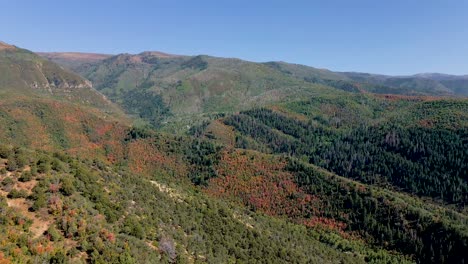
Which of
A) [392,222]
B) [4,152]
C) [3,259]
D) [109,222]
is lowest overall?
[392,222]

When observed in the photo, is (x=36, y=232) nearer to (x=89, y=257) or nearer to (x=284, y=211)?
(x=89, y=257)

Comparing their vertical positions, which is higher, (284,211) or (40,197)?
(40,197)

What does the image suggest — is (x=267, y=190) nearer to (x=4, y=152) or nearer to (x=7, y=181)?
(x=4, y=152)

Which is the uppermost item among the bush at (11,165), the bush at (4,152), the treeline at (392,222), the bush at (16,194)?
the bush at (4,152)

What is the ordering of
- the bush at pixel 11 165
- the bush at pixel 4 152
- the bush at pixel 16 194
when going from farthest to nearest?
the bush at pixel 4 152 → the bush at pixel 11 165 → the bush at pixel 16 194

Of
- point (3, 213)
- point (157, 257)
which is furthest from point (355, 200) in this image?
point (3, 213)

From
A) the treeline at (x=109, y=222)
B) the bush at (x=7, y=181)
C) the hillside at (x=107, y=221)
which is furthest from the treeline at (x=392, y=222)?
the bush at (x=7, y=181)

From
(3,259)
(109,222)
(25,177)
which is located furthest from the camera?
(109,222)

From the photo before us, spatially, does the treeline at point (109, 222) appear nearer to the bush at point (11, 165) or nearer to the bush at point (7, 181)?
the bush at point (7, 181)

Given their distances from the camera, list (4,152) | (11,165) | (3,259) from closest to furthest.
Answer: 1. (3,259)
2. (11,165)
3. (4,152)

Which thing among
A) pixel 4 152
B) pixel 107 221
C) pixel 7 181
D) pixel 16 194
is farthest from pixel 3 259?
pixel 4 152

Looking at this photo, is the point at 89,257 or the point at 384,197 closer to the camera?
the point at 89,257
